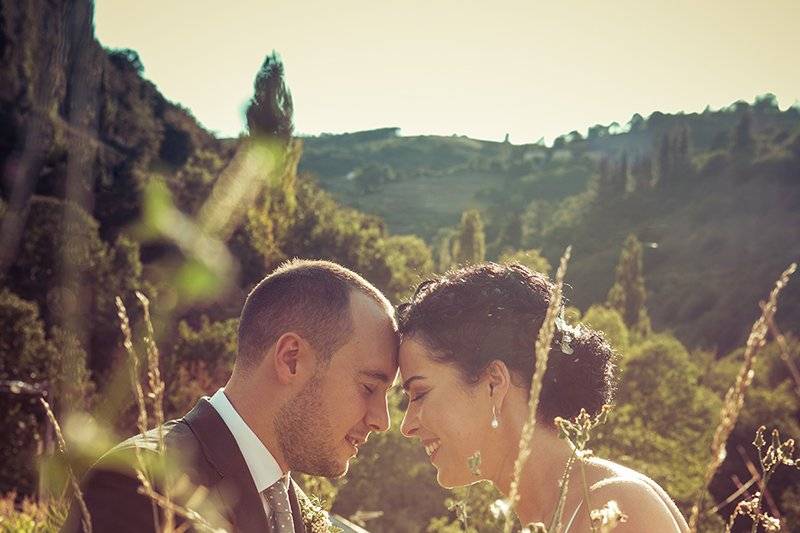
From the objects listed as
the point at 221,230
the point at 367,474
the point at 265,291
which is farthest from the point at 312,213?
the point at 265,291

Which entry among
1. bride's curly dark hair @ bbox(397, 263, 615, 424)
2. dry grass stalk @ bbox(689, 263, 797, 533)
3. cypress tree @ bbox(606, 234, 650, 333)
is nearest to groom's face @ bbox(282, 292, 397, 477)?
bride's curly dark hair @ bbox(397, 263, 615, 424)

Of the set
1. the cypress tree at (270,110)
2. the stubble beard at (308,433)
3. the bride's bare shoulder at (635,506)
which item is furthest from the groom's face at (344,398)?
the cypress tree at (270,110)

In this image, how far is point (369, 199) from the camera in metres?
Answer: 157

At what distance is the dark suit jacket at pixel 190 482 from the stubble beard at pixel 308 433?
18cm

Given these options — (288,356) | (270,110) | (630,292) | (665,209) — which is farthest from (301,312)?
(665,209)

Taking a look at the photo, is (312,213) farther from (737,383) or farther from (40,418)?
(737,383)

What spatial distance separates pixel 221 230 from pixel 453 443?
32992 millimetres

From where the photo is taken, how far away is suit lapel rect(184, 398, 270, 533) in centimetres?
304

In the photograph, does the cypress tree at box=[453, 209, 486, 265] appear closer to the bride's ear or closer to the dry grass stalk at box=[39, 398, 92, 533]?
the bride's ear

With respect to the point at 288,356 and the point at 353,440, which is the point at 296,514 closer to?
the point at 353,440

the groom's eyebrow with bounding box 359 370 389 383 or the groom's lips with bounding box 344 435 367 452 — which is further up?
the groom's eyebrow with bounding box 359 370 389 383

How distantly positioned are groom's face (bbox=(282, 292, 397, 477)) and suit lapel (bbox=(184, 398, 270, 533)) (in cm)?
48

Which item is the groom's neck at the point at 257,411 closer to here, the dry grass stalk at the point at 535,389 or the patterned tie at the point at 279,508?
the patterned tie at the point at 279,508

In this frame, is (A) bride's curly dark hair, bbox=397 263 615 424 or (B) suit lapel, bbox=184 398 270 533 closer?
(B) suit lapel, bbox=184 398 270 533
